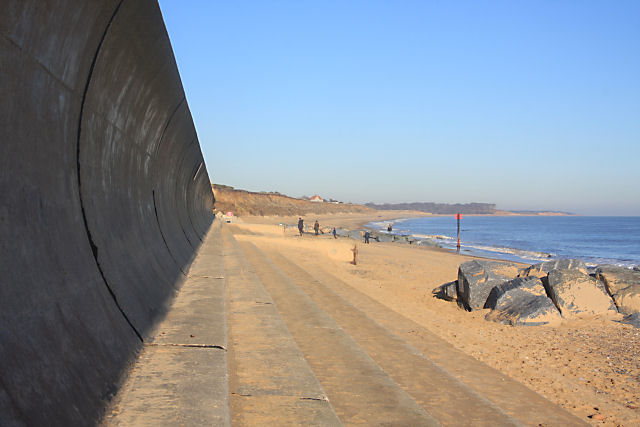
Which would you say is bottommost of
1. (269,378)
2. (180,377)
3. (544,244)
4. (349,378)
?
(544,244)

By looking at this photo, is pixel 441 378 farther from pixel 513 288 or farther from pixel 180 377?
pixel 513 288

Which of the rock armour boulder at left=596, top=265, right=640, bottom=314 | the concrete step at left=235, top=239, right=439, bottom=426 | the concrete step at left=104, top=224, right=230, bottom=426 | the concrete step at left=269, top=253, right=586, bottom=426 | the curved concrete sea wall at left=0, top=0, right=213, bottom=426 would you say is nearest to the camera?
the curved concrete sea wall at left=0, top=0, right=213, bottom=426

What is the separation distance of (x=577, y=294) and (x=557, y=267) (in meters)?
1.56

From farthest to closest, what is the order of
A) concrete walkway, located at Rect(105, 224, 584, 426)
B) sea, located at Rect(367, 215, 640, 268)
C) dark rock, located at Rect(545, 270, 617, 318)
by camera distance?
sea, located at Rect(367, 215, 640, 268)
dark rock, located at Rect(545, 270, 617, 318)
concrete walkway, located at Rect(105, 224, 584, 426)

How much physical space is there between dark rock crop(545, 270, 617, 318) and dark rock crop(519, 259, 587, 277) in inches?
18.6

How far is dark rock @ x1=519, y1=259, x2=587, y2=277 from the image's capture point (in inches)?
426

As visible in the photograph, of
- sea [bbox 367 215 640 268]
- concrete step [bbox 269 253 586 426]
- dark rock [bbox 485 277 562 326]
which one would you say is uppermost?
dark rock [bbox 485 277 562 326]

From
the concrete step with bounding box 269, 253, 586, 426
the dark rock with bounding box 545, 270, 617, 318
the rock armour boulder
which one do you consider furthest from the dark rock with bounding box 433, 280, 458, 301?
the rock armour boulder

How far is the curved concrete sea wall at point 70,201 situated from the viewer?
206 centimetres

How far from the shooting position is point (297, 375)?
4125mm

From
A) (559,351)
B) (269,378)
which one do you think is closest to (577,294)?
(559,351)

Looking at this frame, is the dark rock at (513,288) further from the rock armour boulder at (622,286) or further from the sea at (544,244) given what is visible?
the sea at (544,244)

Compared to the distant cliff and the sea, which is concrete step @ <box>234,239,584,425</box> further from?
the distant cliff

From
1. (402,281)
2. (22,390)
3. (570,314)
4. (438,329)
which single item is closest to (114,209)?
(22,390)
